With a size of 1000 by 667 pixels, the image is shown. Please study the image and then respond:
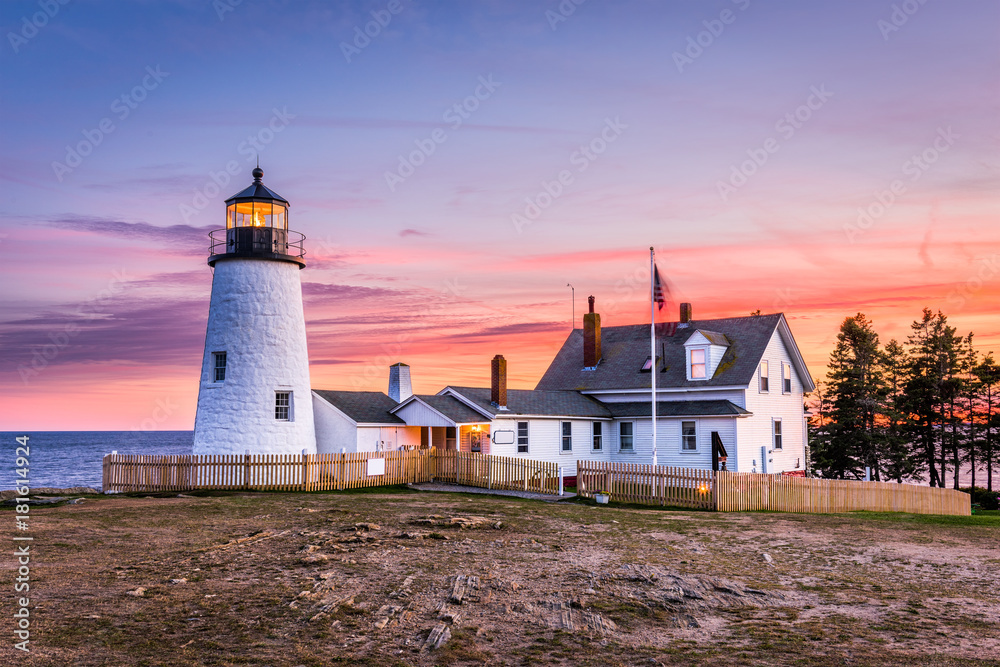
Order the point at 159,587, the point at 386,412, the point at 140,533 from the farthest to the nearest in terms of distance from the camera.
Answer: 1. the point at 386,412
2. the point at 140,533
3. the point at 159,587

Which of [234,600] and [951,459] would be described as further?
[951,459]

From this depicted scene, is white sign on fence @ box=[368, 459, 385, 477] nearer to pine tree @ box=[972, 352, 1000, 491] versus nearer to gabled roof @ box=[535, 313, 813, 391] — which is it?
gabled roof @ box=[535, 313, 813, 391]

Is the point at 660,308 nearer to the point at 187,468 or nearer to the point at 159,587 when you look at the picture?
the point at 187,468

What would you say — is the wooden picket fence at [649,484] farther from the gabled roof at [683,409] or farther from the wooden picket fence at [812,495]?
the gabled roof at [683,409]

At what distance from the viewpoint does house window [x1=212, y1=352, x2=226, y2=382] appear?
104 feet

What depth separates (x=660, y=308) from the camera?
110 ft

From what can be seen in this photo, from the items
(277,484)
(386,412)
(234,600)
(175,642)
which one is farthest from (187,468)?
(175,642)

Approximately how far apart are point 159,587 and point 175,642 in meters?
3.09

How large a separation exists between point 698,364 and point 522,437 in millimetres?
9599

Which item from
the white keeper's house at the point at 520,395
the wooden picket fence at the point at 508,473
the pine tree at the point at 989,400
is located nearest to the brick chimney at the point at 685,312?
the white keeper's house at the point at 520,395

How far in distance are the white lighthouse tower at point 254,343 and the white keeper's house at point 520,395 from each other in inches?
1.7

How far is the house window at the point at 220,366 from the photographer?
31.7 metres

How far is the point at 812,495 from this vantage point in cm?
2895

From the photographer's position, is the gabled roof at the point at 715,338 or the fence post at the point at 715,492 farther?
the gabled roof at the point at 715,338
